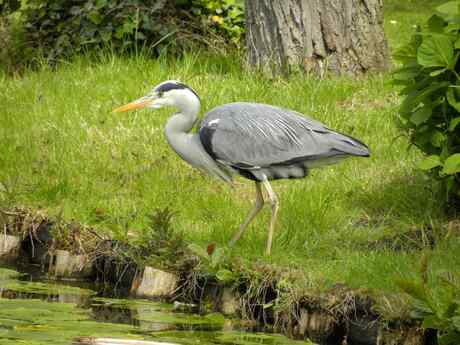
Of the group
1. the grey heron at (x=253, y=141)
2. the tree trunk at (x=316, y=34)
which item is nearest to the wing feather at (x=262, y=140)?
the grey heron at (x=253, y=141)

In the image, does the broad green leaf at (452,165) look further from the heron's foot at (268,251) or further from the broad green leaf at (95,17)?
the broad green leaf at (95,17)

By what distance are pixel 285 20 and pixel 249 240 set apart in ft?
11.6

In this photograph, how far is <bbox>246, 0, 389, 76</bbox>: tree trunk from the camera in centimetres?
1036

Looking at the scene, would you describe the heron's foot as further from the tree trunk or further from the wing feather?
the tree trunk

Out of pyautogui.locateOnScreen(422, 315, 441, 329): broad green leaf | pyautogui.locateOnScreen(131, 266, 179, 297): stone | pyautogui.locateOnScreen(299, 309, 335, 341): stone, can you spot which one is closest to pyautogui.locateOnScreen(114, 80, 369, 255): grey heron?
pyautogui.locateOnScreen(131, 266, 179, 297): stone

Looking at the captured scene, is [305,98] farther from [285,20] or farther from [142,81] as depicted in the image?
[142,81]

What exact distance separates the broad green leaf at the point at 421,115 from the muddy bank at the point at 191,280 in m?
1.35

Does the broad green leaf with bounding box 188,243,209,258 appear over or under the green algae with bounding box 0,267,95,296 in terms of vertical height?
over

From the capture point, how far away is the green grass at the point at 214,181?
723cm

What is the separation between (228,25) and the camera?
12.1 meters

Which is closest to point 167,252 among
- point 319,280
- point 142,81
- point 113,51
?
point 319,280

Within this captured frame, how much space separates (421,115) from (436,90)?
19cm

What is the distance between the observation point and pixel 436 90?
23.2 feet

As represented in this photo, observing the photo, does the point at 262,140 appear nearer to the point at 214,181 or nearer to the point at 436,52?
the point at 436,52
